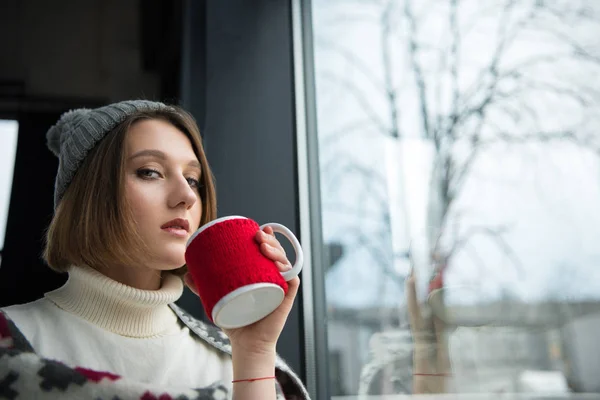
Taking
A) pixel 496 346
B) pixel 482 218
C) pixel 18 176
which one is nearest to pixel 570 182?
pixel 482 218

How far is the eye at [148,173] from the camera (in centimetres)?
75

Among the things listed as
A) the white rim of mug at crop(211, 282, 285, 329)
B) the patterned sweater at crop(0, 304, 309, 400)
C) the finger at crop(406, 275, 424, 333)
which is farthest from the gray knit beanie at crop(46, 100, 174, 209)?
the finger at crop(406, 275, 424, 333)

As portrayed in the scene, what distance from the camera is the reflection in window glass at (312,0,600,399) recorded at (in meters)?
0.68

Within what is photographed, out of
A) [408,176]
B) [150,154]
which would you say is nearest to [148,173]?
[150,154]

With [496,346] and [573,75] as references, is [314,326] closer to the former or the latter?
[496,346]

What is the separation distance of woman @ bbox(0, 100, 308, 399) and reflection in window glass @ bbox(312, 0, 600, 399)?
0.24 metres

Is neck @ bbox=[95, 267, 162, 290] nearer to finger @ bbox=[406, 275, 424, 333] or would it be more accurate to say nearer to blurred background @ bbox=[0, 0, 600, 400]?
blurred background @ bbox=[0, 0, 600, 400]

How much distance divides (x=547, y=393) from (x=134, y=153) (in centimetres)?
65

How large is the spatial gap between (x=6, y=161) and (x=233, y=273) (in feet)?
4.24

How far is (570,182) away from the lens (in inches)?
27.0

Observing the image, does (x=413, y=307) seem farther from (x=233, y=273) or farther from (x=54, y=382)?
(x=54, y=382)

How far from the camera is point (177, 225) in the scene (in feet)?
2.44

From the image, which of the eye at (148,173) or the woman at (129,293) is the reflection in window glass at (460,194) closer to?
the woman at (129,293)

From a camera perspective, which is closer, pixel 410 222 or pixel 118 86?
pixel 410 222
